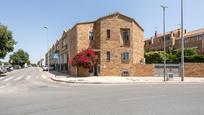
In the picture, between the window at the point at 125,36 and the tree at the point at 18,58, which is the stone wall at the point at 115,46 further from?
the tree at the point at 18,58

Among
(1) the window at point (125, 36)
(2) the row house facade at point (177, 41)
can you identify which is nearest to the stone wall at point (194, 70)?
(1) the window at point (125, 36)

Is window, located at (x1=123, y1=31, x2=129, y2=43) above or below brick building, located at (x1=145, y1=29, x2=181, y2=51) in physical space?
below

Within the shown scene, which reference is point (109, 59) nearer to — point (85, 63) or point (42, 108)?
point (85, 63)

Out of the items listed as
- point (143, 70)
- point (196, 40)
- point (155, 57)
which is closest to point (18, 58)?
point (155, 57)

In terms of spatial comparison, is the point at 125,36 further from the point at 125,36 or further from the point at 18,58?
the point at 18,58

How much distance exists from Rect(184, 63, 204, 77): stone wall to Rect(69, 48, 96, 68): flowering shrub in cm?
1334

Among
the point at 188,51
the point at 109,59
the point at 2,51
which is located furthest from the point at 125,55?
the point at 188,51

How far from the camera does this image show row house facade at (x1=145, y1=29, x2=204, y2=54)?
A: 6606 centimetres

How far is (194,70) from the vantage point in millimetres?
39469

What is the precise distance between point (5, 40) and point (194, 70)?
27523 mm

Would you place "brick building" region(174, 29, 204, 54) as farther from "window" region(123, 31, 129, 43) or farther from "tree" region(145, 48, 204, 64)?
"window" region(123, 31, 129, 43)

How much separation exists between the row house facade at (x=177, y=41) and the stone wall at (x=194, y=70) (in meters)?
26.6

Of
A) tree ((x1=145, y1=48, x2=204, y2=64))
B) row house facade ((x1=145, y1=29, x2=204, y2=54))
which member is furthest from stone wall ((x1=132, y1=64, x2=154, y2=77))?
row house facade ((x1=145, y1=29, x2=204, y2=54))

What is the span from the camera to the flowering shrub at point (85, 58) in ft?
119
